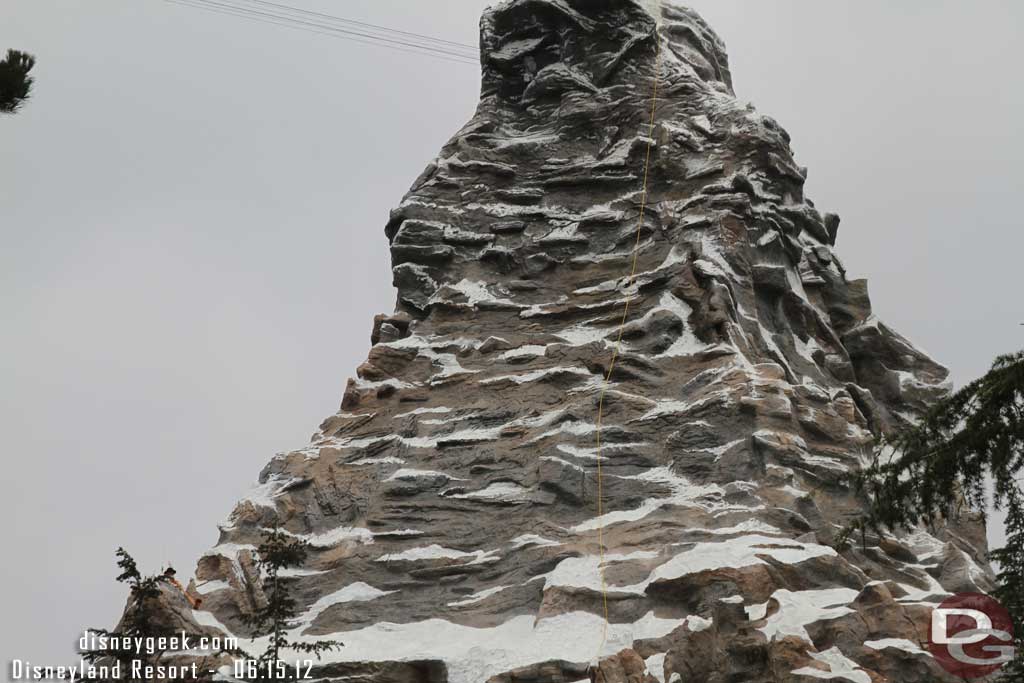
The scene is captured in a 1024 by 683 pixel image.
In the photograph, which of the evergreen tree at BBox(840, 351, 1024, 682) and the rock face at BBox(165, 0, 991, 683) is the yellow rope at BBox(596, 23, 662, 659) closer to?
the rock face at BBox(165, 0, 991, 683)

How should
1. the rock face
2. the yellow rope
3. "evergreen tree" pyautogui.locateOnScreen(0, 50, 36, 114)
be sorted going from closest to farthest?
1. "evergreen tree" pyautogui.locateOnScreen(0, 50, 36, 114)
2. the rock face
3. the yellow rope

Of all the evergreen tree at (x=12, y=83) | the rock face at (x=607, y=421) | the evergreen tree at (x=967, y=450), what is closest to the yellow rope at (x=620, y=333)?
the rock face at (x=607, y=421)

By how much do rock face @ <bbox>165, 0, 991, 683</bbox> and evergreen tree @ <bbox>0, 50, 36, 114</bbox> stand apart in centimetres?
1290

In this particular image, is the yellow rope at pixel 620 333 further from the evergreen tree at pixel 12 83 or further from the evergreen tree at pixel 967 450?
the evergreen tree at pixel 12 83

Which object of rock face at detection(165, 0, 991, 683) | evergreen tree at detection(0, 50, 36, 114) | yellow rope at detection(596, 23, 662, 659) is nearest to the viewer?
evergreen tree at detection(0, 50, 36, 114)

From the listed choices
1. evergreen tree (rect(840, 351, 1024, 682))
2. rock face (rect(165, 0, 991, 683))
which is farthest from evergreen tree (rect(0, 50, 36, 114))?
rock face (rect(165, 0, 991, 683))

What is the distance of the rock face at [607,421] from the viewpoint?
25750mm

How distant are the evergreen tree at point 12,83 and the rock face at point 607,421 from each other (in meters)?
12.9

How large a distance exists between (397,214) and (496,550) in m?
11.5

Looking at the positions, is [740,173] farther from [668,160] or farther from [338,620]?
[338,620]

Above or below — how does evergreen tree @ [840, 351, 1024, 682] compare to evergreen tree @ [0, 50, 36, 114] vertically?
below

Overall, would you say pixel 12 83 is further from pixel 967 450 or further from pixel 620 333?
pixel 620 333

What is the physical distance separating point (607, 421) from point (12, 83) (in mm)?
17288

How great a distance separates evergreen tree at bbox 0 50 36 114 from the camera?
613 inches
